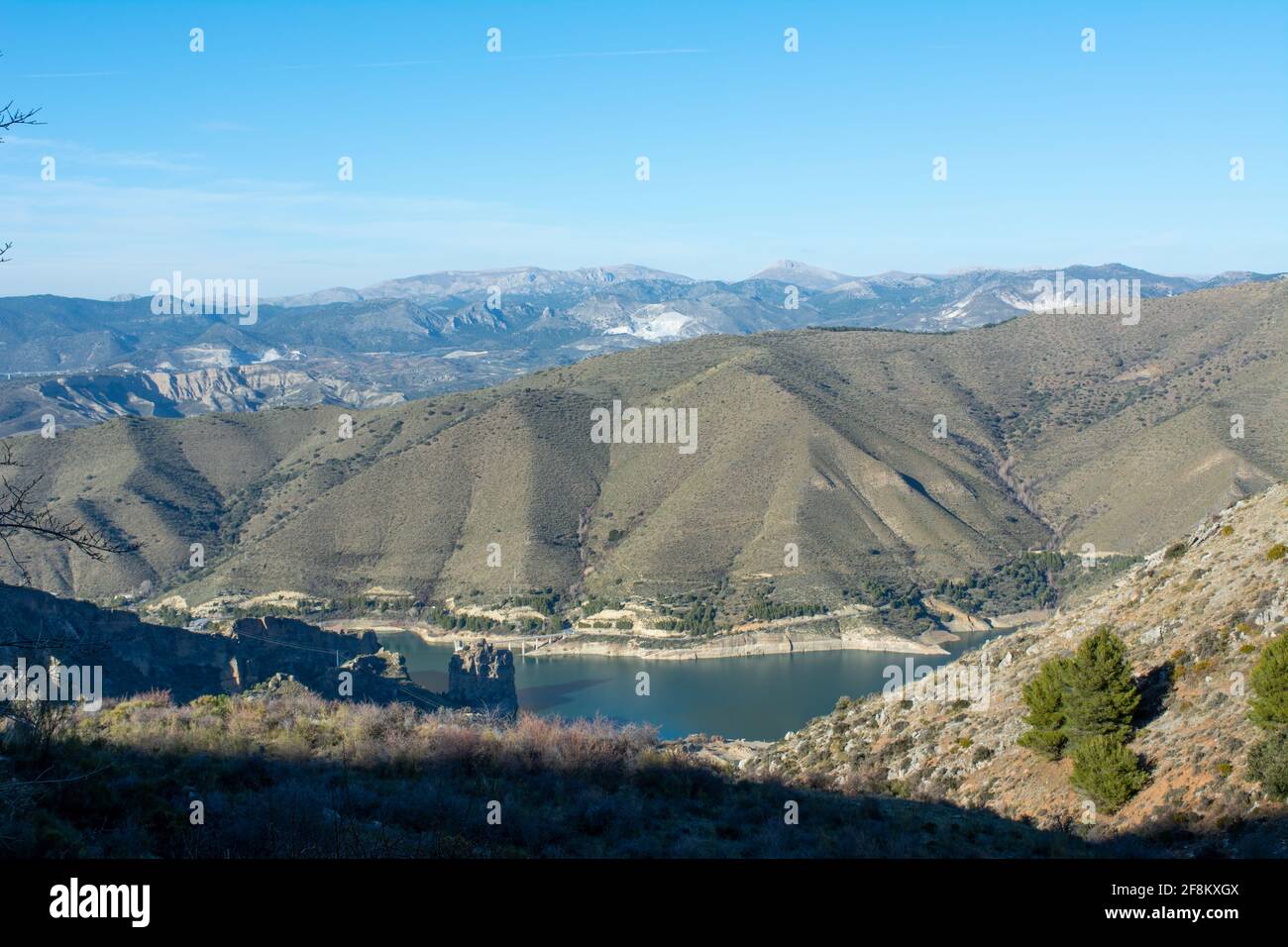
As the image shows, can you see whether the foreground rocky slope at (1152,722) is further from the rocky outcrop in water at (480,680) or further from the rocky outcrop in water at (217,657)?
the rocky outcrop in water at (480,680)

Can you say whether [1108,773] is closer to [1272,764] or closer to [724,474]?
[1272,764]

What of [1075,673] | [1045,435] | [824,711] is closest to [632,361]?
[1045,435]

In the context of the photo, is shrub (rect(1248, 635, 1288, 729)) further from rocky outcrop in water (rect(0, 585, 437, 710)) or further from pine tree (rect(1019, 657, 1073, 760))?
rocky outcrop in water (rect(0, 585, 437, 710))

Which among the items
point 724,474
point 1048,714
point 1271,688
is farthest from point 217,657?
point 724,474

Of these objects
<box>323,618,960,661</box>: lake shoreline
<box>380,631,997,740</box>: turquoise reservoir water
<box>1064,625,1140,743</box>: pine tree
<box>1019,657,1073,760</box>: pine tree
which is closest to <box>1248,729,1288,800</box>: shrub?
<box>1064,625,1140,743</box>: pine tree

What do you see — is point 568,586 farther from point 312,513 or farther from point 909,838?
point 909,838

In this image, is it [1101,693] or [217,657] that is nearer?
[1101,693]

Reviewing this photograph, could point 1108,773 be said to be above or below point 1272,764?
below
